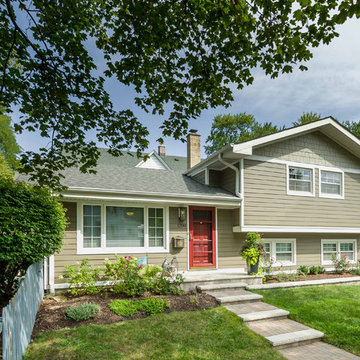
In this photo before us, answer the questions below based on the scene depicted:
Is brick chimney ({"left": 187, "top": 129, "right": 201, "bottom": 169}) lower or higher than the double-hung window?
higher

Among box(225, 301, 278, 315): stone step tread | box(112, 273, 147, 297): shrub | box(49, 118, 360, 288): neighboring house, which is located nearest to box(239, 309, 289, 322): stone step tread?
box(225, 301, 278, 315): stone step tread

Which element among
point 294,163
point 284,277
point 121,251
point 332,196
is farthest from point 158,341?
point 332,196

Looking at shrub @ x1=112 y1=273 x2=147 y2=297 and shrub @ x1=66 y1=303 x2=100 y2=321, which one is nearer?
shrub @ x1=66 y1=303 x2=100 y2=321

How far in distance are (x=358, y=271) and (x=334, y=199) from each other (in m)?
2.94

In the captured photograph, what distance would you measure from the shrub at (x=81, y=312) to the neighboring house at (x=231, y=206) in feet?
7.20

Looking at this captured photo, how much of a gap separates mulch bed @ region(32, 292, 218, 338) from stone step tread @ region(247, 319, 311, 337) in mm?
1191

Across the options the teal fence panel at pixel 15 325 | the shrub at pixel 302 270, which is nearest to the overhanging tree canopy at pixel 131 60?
the teal fence panel at pixel 15 325

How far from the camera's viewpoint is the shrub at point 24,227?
5055 mm

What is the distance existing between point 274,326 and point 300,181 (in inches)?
263

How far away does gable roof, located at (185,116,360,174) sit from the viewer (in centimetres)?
955

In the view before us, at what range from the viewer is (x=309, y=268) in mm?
10773

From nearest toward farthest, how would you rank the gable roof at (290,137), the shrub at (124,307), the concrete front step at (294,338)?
the concrete front step at (294,338)
the shrub at (124,307)
the gable roof at (290,137)

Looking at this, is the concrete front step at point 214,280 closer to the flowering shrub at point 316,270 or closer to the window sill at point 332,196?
the flowering shrub at point 316,270

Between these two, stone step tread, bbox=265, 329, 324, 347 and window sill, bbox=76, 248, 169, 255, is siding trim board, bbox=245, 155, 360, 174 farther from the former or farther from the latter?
stone step tread, bbox=265, 329, 324, 347
